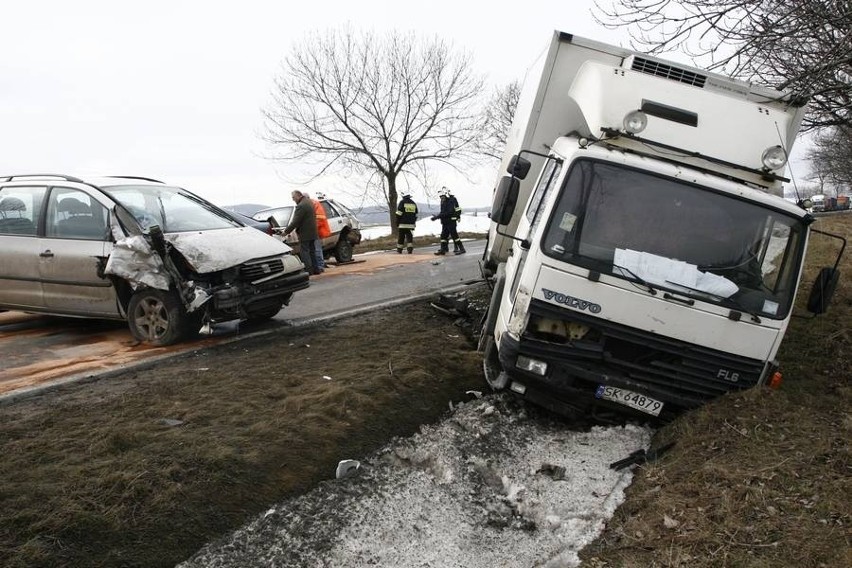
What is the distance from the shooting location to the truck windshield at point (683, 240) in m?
4.68

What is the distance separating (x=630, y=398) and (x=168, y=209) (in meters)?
5.49

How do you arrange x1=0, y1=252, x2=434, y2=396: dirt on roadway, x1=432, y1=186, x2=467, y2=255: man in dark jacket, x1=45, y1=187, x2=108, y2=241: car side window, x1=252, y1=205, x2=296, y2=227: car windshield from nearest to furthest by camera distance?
x1=0, y1=252, x2=434, y2=396: dirt on roadway, x1=45, y1=187, x2=108, y2=241: car side window, x1=252, y1=205, x2=296, y2=227: car windshield, x1=432, y1=186, x2=467, y2=255: man in dark jacket

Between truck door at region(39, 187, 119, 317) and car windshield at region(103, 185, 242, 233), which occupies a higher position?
car windshield at region(103, 185, 242, 233)

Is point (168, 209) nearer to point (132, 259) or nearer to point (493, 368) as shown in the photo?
point (132, 259)

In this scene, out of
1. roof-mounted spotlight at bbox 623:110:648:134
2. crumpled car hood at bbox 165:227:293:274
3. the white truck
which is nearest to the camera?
the white truck

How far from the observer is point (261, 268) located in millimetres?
7148

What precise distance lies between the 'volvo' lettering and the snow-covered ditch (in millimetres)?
1122

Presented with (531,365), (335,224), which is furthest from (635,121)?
(335,224)

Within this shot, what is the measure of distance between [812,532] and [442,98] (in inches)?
1108

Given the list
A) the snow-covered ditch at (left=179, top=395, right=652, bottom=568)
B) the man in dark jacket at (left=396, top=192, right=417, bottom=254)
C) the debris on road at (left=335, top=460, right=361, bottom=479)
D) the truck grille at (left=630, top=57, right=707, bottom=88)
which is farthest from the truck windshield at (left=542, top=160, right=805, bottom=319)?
the man in dark jacket at (left=396, top=192, right=417, bottom=254)

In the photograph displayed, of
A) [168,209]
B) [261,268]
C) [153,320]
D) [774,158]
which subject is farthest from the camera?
[168,209]

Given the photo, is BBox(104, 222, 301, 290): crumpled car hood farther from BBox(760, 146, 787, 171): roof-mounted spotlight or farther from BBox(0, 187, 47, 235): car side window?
BBox(760, 146, 787, 171): roof-mounted spotlight

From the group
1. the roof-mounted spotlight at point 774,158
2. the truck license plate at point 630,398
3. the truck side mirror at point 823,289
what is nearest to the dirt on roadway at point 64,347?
the truck license plate at point 630,398

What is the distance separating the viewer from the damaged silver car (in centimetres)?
664
